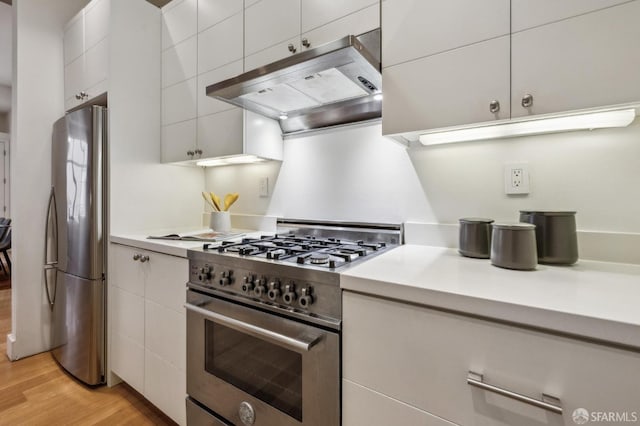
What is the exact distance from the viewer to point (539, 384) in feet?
1.93

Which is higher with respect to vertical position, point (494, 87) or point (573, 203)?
point (494, 87)

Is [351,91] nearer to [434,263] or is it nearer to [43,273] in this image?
[434,263]

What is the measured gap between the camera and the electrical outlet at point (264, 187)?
1936 mm

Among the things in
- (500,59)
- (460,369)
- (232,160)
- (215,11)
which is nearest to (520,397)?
(460,369)

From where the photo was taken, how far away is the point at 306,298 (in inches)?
35.7

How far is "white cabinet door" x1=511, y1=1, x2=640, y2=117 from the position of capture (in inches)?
30.0

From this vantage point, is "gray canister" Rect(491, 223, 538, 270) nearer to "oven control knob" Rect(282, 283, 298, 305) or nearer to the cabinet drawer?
the cabinet drawer

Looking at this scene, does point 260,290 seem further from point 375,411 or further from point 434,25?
point 434,25

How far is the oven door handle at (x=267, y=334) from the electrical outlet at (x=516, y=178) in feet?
3.12

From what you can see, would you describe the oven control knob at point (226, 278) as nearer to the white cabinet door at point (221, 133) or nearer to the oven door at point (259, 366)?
the oven door at point (259, 366)

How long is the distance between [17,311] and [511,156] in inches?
129

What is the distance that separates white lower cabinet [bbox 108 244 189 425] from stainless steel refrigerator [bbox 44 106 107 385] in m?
0.08

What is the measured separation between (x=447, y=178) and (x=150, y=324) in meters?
1.64

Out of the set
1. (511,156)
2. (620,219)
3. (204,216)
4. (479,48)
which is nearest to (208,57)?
(204,216)
